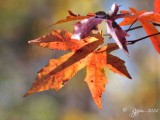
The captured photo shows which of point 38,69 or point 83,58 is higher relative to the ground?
point 83,58

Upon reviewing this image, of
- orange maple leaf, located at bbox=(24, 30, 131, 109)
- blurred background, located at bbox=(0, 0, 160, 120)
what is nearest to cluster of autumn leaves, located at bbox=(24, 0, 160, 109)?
orange maple leaf, located at bbox=(24, 30, 131, 109)

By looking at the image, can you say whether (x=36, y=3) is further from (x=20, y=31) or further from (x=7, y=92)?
(x=7, y=92)

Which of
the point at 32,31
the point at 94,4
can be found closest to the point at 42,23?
the point at 32,31

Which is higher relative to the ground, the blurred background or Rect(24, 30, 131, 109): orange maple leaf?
Rect(24, 30, 131, 109): orange maple leaf

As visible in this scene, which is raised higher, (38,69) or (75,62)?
(75,62)

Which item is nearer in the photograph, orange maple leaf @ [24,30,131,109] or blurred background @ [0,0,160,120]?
orange maple leaf @ [24,30,131,109]

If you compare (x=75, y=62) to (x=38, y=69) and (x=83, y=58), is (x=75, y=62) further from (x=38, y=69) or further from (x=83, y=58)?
(x=38, y=69)

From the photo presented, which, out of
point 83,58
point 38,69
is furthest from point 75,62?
point 38,69

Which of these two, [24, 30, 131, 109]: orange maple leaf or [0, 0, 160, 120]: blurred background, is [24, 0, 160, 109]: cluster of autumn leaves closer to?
[24, 30, 131, 109]: orange maple leaf

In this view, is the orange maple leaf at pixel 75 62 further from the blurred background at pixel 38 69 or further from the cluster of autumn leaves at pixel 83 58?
the blurred background at pixel 38 69

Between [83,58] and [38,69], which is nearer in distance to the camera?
[83,58]

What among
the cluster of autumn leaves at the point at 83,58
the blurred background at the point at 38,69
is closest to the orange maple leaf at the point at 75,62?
the cluster of autumn leaves at the point at 83,58
